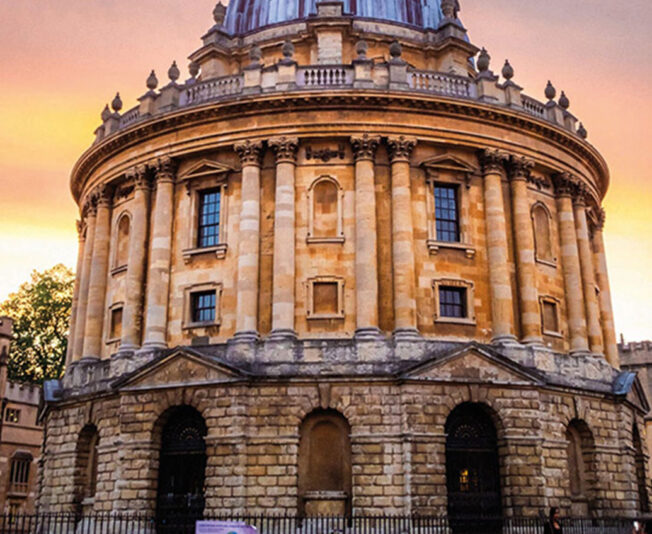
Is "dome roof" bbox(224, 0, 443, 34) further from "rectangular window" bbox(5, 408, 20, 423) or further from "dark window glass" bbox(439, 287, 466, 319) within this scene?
"rectangular window" bbox(5, 408, 20, 423)

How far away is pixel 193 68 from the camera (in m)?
37.3

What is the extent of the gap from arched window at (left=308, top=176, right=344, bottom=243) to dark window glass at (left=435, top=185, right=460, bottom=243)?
3.91 meters

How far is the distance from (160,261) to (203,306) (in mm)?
2488

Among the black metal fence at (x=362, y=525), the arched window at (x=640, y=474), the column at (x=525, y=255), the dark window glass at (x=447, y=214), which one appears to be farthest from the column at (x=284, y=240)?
the arched window at (x=640, y=474)

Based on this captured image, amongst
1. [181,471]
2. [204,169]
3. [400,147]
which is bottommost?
[181,471]

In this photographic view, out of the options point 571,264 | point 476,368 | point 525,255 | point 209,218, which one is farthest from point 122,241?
point 571,264

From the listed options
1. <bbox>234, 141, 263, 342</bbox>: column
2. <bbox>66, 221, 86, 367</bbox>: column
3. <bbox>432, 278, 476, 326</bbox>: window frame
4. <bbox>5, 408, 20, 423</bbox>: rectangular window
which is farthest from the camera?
<bbox>5, 408, 20, 423</bbox>: rectangular window

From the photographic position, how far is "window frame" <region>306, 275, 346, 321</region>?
2823cm

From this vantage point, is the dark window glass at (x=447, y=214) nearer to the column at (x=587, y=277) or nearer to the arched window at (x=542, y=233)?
the arched window at (x=542, y=233)

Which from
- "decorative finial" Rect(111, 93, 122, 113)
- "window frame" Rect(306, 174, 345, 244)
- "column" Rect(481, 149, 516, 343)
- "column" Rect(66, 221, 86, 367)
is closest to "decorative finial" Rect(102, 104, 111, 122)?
"decorative finial" Rect(111, 93, 122, 113)

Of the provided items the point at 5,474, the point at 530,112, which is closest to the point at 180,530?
the point at 530,112

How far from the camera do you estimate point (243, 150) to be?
3011 cm

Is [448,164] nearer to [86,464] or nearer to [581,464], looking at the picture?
[581,464]

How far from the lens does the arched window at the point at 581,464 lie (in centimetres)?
2920
